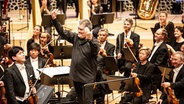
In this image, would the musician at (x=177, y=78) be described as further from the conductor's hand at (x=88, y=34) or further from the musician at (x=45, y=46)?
the musician at (x=45, y=46)

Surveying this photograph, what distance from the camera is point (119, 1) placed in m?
12.4

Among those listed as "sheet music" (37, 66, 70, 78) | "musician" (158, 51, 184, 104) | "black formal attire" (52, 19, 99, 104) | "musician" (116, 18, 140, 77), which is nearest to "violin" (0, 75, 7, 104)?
"sheet music" (37, 66, 70, 78)

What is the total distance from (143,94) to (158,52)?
0.80 metres

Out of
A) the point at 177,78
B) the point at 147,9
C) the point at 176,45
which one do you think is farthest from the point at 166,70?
the point at 147,9

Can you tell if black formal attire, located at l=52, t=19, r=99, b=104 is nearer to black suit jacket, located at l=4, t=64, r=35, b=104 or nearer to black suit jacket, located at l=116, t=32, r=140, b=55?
black suit jacket, located at l=4, t=64, r=35, b=104

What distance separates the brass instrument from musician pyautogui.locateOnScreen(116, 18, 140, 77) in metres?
3.52

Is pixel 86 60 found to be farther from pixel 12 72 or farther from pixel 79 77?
pixel 12 72

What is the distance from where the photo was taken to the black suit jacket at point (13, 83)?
18.0ft

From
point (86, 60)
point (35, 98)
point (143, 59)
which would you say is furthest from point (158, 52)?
point (35, 98)

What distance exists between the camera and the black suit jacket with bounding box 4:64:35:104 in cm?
547

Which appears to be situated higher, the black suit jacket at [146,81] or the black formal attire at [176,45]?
the black formal attire at [176,45]

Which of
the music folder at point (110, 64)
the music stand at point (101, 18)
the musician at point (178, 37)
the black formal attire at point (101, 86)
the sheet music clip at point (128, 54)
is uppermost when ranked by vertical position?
the music stand at point (101, 18)

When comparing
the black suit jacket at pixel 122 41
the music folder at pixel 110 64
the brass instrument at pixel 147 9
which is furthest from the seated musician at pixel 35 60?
the brass instrument at pixel 147 9

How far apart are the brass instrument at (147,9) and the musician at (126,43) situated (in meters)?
3.52
